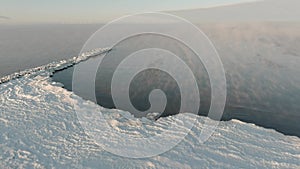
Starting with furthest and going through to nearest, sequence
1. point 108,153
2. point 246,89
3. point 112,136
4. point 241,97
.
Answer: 1. point 246,89
2. point 241,97
3. point 112,136
4. point 108,153

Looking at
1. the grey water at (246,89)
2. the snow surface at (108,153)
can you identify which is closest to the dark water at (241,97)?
the grey water at (246,89)

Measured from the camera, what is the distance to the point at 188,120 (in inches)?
422

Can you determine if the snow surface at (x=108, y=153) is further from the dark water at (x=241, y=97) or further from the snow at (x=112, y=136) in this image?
the dark water at (x=241, y=97)

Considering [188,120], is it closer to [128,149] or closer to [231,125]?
[231,125]

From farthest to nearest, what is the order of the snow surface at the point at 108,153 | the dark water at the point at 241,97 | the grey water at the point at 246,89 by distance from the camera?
the grey water at the point at 246,89
the dark water at the point at 241,97
the snow surface at the point at 108,153

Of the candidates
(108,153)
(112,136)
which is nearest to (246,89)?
(112,136)

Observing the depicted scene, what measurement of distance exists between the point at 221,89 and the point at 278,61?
1016 centimetres

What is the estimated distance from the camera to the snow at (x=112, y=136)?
7.90m

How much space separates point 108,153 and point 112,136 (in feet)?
3.93

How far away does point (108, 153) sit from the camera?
8.34 meters

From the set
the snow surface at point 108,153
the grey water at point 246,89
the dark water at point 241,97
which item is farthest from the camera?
the grey water at point 246,89

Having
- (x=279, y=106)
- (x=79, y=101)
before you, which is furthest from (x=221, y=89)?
(x=79, y=101)

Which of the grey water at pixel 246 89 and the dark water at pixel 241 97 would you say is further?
the grey water at pixel 246 89

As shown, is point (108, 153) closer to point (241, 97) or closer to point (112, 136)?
point (112, 136)
